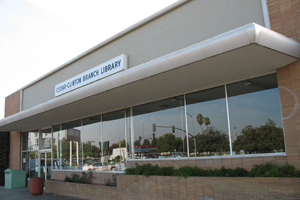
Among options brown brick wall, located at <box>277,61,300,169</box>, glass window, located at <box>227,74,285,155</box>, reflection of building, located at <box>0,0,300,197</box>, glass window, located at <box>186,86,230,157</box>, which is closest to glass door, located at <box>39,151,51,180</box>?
reflection of building, located at <box>0,0,300,197</box>

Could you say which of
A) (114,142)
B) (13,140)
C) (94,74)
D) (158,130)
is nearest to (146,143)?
(158,130)

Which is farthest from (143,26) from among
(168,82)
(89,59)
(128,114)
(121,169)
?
(121,169)

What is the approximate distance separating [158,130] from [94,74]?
3.50 m

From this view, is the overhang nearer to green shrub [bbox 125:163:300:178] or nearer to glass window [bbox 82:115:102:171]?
green shrub [bbox 125:163:300:178]

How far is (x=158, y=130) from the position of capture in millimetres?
11547

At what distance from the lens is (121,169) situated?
12.6m

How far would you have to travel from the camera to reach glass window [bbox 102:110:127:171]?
12.9 m

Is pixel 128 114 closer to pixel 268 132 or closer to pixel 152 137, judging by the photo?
pixel 152 137

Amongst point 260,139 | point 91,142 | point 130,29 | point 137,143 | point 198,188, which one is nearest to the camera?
point 198,188

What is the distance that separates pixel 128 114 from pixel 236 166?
232 inches

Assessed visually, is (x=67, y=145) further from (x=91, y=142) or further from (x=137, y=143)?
(x=137, y=143)

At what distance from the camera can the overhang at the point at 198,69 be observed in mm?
6188

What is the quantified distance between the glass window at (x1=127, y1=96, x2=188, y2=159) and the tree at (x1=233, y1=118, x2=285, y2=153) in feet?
7.32

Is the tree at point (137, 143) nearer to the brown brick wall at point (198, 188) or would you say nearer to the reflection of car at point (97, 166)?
the brown brick wall at point (198, 188)
